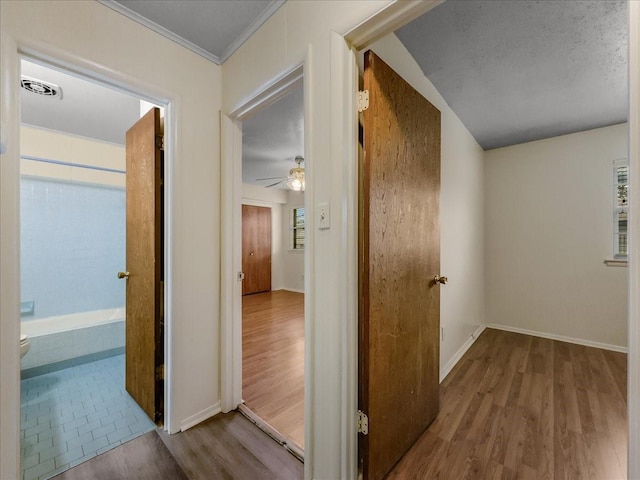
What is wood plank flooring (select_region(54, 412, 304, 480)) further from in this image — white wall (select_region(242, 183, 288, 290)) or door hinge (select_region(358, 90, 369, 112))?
white wall (select_region(242, 183, 288, 290))

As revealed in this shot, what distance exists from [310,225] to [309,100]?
0.57m

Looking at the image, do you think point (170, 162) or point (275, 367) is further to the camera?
point (275, 367)

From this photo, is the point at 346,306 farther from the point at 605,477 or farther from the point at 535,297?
the point at 535,297

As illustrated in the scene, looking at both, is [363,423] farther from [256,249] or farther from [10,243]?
[256,249]

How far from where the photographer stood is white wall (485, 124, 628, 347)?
9.66 ft

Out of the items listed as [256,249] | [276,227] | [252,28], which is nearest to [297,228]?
[276,227]

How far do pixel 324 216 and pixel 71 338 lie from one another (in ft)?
9.37

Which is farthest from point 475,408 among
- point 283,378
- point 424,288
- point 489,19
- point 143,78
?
point 143,78

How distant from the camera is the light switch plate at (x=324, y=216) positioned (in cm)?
118

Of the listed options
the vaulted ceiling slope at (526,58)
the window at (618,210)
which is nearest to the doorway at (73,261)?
the vaulted ceiling slope at (526,58)

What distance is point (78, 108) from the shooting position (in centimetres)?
236

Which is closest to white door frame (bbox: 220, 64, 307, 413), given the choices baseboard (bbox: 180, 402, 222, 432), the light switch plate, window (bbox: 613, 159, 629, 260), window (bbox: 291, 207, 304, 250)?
baseboard (bbox: 180, 402, 222, 432)

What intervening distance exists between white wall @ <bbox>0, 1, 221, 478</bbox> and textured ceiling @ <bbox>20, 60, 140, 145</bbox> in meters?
0.72

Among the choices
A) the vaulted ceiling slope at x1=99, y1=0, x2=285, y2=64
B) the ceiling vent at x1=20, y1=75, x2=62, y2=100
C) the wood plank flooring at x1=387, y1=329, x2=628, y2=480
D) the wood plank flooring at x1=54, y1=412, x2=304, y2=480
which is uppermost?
the vaulted ceiling slope at x1=99, y1=0, x2=285, y2=64
